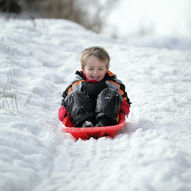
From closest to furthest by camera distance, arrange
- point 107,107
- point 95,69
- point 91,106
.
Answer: point 107,107 < point 91,106 < point 95,69

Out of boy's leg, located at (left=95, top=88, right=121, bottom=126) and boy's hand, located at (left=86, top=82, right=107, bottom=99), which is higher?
boy's hand, located at (left=86, top=82, right=107, bottom=99)

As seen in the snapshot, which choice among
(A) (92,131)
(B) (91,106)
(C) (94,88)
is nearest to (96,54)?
(C) (94,88)

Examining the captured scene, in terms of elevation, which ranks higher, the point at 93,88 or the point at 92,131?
the point at 93,88

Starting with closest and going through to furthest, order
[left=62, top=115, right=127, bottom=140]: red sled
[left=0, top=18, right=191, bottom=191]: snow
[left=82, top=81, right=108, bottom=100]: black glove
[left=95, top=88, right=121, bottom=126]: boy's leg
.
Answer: [left=0, top=18, right=191, bottom=191]: snow, [left=62, top=115, right=127, bottom=140]: red sled, [left=95, top=88, right=121, bottom=126]: boy's leg, [left=82, top=81, right=108, bottom=100]: black glove

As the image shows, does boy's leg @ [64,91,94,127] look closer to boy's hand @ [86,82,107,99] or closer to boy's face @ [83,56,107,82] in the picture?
boy's hand @ [86,82,107,99]

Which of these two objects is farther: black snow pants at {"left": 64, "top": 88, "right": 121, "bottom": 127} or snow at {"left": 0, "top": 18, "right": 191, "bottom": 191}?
black snow pants at {"left": 64, "top": 88, "right": 121, "bottom": 127}

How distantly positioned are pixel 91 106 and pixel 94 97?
0.14 metres

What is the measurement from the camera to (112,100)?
1902 millimetres

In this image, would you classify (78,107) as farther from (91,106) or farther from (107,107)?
(107,107)

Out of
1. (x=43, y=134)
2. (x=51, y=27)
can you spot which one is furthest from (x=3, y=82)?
(x=51, y=27)

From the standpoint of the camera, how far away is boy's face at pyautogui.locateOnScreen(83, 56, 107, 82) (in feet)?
6.90

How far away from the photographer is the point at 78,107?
6.25ft

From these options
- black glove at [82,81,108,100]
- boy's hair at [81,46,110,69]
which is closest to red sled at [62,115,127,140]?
black glove at [82,81,108,100]

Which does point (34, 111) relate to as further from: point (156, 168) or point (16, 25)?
point (16, 25)
